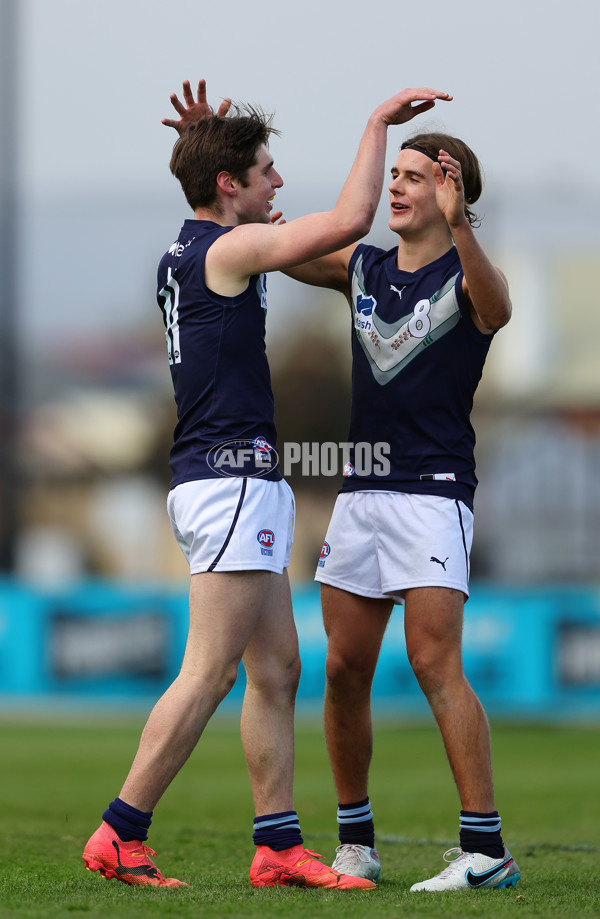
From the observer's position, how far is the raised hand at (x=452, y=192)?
170 inches

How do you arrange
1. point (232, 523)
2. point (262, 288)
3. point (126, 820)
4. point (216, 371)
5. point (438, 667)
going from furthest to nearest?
point (438, 667)
point (262, 288)
point (216, 371)
point (232, 523)
point (126, 820)

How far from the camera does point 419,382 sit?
15.3 ft

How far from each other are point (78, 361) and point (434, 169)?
41363mm

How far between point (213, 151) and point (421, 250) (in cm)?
91

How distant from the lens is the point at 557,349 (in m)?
29.4

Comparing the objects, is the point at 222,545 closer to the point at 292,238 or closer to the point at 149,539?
the point at 292,238

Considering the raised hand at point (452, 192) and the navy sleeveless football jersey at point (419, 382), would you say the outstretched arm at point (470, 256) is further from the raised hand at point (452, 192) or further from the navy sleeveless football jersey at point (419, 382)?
the navy sleeveless football jersey at point (419, 382)

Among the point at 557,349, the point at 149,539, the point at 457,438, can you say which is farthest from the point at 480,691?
the point at 149,539

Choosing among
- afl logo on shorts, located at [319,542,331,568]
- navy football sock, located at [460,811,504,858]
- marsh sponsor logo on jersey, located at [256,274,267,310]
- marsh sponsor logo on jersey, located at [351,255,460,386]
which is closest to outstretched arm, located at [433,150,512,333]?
marsh sponsor logo on jersey, located at [351,255,460,386]

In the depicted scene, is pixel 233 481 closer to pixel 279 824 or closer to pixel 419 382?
pixel 419 382

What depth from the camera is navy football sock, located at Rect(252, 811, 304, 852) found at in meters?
4.29

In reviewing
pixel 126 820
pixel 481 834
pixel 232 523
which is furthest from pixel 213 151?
pixel 481 834

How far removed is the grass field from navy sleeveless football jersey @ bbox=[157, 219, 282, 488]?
54.5 inches

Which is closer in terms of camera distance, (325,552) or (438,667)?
(438,667)
